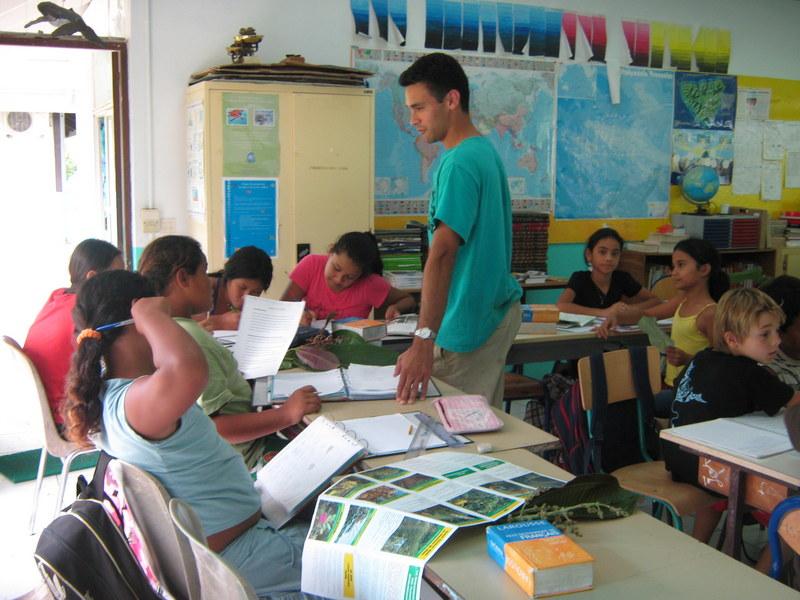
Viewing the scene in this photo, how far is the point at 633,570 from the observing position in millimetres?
1318

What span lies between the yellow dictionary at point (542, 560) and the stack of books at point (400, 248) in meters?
3.34

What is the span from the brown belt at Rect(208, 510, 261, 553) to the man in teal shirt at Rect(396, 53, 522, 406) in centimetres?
69

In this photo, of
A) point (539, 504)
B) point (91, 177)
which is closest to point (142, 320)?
point (539, 504)

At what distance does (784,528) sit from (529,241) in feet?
12.1

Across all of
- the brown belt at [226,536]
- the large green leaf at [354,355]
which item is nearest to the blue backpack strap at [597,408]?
the large green leaf at [354,355]

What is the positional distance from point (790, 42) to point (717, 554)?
600 centimetres

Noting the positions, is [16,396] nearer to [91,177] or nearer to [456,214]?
[91,177]

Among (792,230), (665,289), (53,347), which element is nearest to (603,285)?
(665,289)

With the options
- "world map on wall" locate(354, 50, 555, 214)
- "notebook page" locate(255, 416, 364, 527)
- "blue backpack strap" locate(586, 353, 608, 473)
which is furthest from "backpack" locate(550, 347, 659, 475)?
"world map on wall" locate(354, 50, 555, 214)

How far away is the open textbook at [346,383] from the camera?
2.35 metres

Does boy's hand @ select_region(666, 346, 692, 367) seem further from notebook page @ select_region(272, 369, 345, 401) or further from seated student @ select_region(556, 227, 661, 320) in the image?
notebook page @ select_region(272, 369, 345, 401)

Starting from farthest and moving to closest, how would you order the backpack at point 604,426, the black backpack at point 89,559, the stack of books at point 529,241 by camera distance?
the stack of books at point 529,241 < the backpack at point 604,426 < the black backpack at point 89,559

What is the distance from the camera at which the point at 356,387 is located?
7.92 feet

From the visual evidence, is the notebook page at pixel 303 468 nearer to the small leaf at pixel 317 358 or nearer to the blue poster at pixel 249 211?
the small leaf at pixel 317 358
